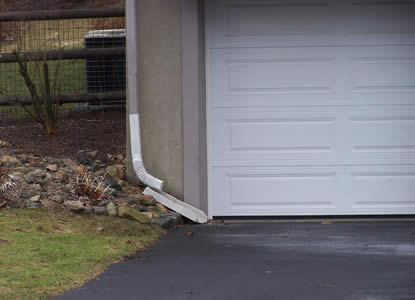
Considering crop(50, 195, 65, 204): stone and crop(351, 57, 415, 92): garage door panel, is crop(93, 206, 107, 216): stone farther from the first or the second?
crop(351, 57, 415, 92): garage door panel

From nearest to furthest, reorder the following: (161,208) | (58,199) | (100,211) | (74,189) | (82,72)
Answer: (100,211) → (58,199) → (74,189) → (161,208) → (82,72)

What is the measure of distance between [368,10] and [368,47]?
1.41 feet

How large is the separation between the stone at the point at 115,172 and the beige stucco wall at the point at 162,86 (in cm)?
46

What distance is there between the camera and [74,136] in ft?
36.9

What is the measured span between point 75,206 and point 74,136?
2.57 m

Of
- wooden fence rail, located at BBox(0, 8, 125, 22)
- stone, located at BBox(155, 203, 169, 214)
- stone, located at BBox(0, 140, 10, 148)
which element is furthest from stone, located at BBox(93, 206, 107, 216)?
wooden fence rail, located at BBox(0, 8, 125, 22)

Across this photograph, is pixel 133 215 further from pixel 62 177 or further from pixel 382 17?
pixel 382 17

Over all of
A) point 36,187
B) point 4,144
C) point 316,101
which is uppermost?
point 316,101

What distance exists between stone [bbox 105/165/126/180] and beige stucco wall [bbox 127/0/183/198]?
46cm

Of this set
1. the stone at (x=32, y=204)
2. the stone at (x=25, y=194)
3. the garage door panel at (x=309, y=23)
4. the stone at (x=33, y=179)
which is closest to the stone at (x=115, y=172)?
the stone at (x=33, y=179)

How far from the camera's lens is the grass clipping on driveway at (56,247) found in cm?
629

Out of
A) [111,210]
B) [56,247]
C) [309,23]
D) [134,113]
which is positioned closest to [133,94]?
[134,113]

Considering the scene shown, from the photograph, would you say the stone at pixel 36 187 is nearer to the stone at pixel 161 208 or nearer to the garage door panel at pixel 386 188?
the stone at pixel 161 208

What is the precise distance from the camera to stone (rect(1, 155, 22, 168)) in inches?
387
